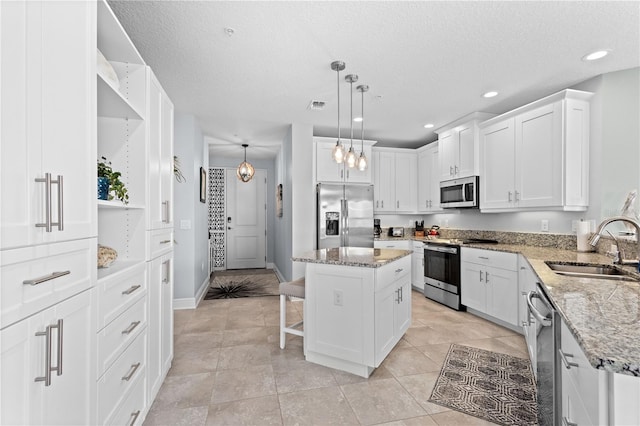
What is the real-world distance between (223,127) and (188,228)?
5.38 feet

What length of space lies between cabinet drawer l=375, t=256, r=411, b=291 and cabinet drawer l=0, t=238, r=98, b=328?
1.82 m

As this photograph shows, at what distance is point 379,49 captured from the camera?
244 centimetres

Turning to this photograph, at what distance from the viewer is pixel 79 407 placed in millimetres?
1136

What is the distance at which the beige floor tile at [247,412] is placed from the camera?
1.87 meters

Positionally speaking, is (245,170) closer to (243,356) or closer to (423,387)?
(243,356)

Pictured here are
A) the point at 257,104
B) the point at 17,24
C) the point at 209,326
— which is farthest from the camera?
the point at 257,104

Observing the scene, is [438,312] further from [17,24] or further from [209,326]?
[17,24]

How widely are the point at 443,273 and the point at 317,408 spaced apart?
111 inches

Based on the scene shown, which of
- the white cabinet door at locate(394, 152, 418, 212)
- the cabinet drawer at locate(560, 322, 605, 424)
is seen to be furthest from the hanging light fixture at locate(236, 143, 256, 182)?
the cabinet drawer at locate(560, 322, 605, 424)

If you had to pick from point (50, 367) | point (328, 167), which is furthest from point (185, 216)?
point (50, 367)

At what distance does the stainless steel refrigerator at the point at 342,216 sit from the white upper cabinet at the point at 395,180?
2.14 feet

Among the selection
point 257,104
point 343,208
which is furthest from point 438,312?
point 257,104

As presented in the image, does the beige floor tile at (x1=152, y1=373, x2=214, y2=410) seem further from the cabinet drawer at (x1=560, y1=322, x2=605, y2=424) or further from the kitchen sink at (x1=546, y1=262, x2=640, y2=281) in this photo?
the kitchen sink at (x1=546, y1=262, x2=640, y2=281)

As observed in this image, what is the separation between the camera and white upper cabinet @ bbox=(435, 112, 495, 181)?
13.2 feet
